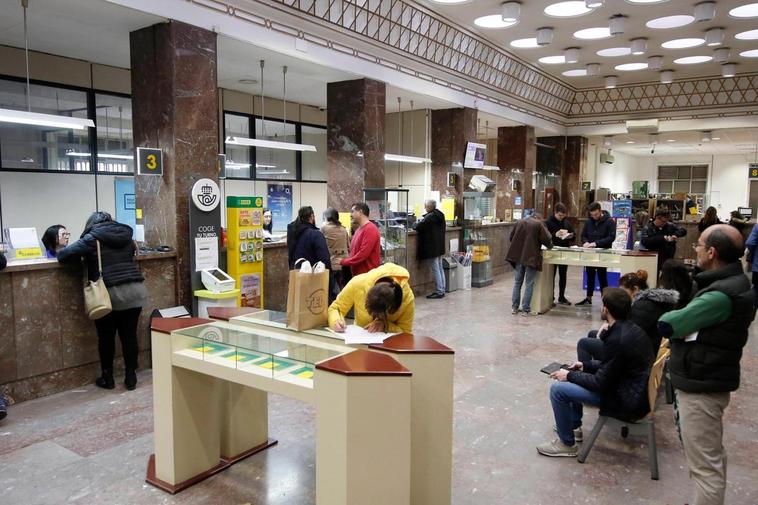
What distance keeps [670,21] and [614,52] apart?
185 cm

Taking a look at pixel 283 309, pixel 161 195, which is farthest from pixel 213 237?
pixel 283 309

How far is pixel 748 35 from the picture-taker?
9031 mm

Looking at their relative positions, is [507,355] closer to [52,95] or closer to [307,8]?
[307,8]

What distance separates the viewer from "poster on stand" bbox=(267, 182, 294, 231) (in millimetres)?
10273

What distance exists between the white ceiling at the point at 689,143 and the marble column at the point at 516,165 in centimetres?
387

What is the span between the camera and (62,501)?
3.01 m

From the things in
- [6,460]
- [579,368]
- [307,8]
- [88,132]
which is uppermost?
[307,8]

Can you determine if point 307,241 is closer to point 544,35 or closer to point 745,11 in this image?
point 544,35

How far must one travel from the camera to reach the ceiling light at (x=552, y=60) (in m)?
10.9

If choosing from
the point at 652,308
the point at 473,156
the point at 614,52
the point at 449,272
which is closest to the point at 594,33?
the point at 614,52

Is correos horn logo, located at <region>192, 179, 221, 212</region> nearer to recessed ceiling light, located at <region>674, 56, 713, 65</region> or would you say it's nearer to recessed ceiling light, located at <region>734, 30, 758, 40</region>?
recessed ceiling light, located at <region>734, 30, 758, 40</region>

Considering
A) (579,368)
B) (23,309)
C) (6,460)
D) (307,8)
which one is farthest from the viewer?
(307,8)

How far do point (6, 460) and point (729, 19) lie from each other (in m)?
10.3

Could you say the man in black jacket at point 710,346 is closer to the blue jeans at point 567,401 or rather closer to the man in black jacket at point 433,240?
the blue jeans at point 567,401
